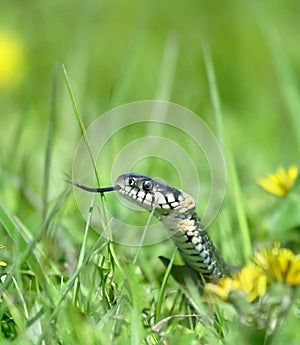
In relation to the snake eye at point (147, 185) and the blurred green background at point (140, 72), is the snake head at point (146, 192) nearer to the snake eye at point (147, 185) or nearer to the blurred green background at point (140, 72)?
the snake eye at point (147, 185)

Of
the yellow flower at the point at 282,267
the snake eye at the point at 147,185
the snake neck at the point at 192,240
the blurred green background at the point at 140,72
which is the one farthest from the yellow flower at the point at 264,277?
the blurred green background at the point at 140,72

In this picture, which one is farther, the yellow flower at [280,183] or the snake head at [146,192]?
the yellow flower at [280,183]

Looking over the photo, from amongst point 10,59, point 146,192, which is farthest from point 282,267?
point 10,59

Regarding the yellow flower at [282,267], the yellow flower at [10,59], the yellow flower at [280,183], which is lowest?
the yellow flower at [282,267]

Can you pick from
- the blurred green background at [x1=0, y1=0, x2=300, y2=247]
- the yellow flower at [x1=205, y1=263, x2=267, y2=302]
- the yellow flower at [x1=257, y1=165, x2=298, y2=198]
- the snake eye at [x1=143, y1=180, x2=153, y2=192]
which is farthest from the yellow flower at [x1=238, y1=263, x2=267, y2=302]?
the blurred green background at [x1=0, y1=0, x2=300, y2=247]

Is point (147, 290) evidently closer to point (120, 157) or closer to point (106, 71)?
point (120, 157)

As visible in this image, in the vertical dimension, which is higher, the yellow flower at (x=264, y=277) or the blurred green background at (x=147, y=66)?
the blurred green background at (x=147, y=66)

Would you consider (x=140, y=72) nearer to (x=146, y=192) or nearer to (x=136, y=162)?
(x=136, y=162)
